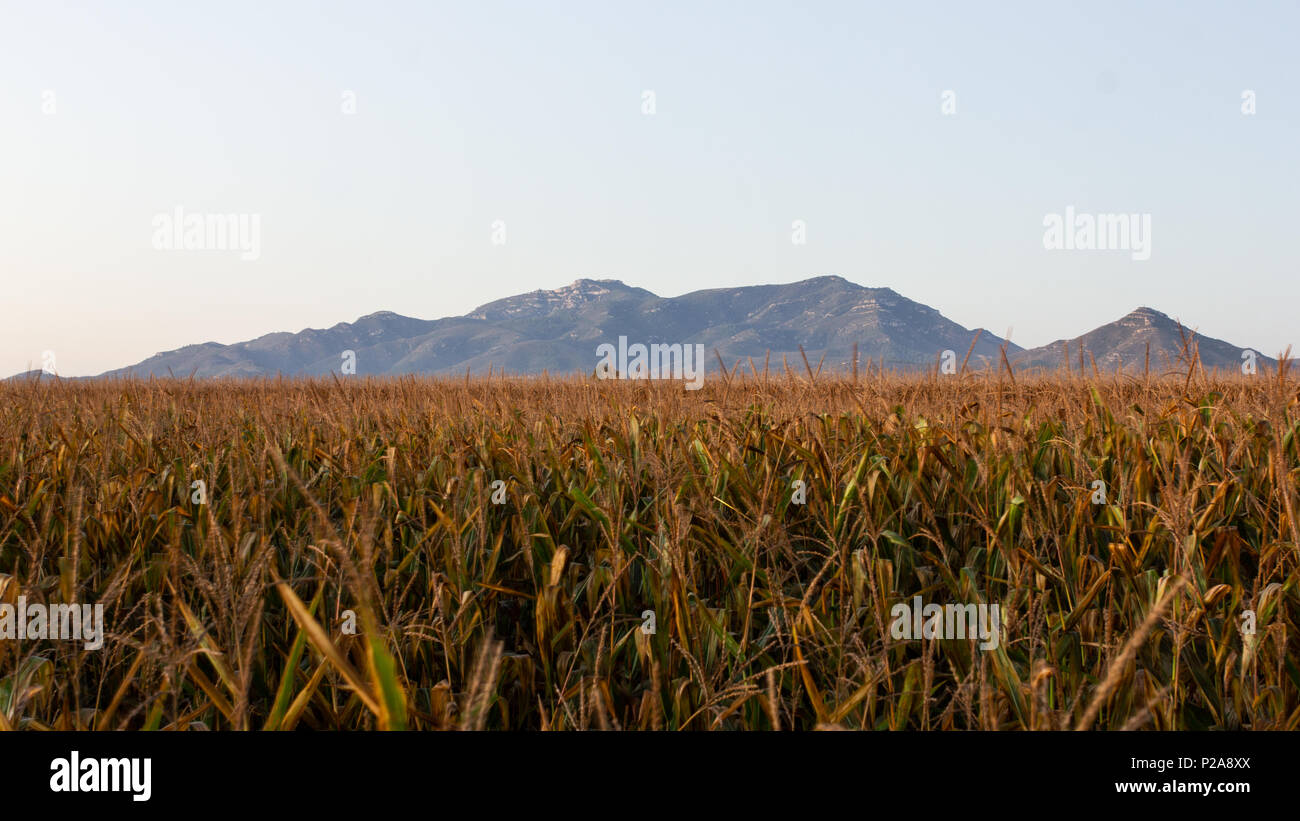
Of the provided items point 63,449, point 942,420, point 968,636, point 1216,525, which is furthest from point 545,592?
point 63,449

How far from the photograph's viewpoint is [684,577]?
2322mm

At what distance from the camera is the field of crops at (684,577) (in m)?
2.01

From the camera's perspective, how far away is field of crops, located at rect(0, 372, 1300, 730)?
6.60 feet

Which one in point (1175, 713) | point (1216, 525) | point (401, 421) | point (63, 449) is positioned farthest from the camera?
point (401, 421)

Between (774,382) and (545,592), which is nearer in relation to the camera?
(545,592)

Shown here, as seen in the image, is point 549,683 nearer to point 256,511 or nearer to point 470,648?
point 470,648

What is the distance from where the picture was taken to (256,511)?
3.41m

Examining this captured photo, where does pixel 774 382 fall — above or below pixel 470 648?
above

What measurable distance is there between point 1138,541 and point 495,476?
10.1 ft

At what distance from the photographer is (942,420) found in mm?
5250
